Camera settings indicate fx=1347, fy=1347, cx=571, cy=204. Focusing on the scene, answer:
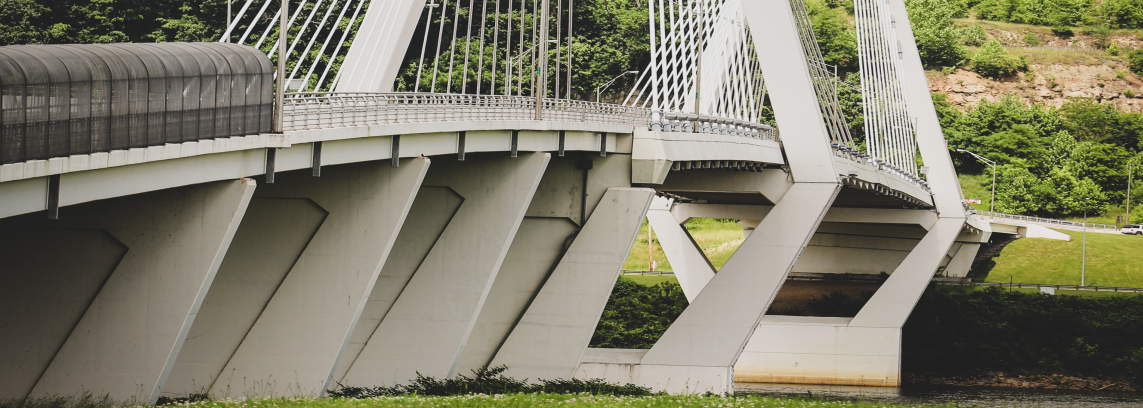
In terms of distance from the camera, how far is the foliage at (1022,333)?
52031mm

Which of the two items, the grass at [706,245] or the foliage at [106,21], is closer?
the foliage at [106,21]

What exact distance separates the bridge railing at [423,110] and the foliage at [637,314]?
20.0 metres

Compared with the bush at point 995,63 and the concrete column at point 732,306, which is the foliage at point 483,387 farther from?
the bush at point 995,63

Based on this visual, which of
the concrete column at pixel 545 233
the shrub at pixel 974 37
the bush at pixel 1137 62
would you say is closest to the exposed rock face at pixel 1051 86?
the bush at pixel 1137 62

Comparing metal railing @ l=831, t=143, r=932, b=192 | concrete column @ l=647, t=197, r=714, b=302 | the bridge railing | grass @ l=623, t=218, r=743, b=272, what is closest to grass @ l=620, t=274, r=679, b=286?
grass @ l=623, t=218, r=743, b=272

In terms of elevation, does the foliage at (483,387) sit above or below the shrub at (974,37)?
below

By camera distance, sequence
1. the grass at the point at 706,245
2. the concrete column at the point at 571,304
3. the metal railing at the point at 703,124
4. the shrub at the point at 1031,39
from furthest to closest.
→ 1. the shrub at the point at 1031,39
2. the grass at the point at 706,245
3. the metal railing at the point at 703,124
4. the concrete column at the point at 571,304

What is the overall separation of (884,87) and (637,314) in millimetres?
→ 13963

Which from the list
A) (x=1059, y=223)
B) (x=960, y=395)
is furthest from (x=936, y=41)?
(x=960, y=395)

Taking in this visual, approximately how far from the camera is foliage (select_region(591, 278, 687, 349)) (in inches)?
2085

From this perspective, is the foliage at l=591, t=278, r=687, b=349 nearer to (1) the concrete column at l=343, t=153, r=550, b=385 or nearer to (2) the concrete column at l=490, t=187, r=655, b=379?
(2) the concrete column at l=490, t=187, r=655, b=379

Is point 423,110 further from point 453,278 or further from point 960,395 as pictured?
point 960,395

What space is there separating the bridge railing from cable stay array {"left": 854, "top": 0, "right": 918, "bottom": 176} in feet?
59.2

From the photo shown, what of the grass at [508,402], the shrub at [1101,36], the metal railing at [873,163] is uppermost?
the shrub at [1101,36]
